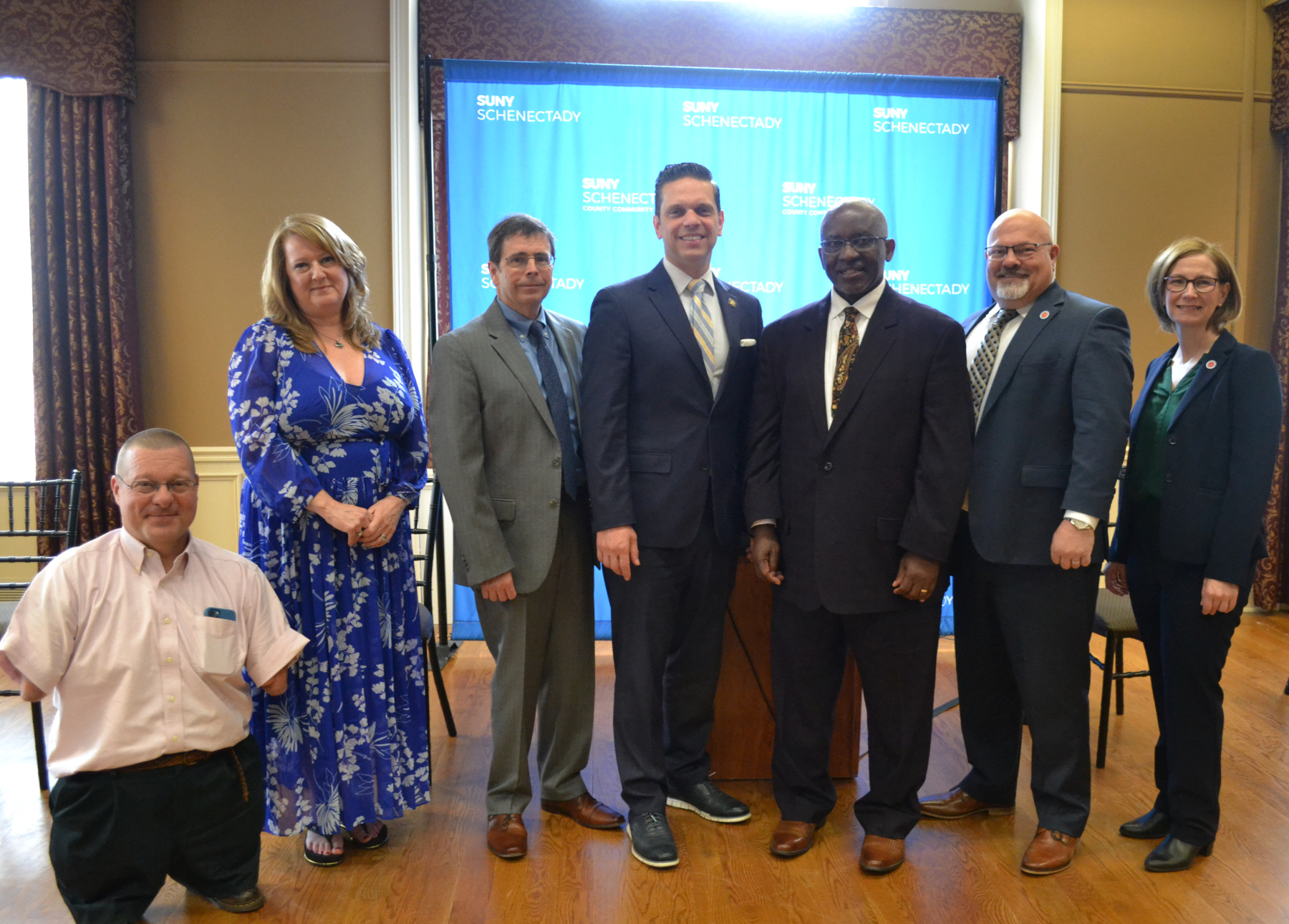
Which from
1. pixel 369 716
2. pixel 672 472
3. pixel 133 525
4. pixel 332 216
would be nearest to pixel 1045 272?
pixel 672 472

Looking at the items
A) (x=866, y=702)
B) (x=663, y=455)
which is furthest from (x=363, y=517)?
(x=866, y=702)

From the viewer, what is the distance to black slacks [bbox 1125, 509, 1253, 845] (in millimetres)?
2207

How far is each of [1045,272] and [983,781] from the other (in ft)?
4.67

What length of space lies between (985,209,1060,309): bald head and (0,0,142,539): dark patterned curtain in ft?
12.5

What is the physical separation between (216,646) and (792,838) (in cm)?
148

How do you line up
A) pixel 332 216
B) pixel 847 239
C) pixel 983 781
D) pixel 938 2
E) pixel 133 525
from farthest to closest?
pixel 938 2
pixel 332 216
pixel 983 781
pixel 847 239
pixel 133 525

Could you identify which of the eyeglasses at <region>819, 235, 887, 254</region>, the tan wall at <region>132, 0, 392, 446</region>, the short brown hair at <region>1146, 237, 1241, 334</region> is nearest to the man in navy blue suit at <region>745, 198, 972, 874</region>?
the eyeglasses at <region>819, 235, 887, 254</region>

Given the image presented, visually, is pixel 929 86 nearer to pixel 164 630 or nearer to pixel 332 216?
pixel 332 216

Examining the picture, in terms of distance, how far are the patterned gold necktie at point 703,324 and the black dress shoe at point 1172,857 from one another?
1646 mm

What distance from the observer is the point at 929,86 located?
454 cm

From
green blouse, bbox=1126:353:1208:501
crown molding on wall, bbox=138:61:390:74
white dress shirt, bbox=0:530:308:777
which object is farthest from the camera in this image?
crown molding on wall, bbox=138:61:390:74

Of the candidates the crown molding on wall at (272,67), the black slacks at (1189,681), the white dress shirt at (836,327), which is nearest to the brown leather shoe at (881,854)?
the black slacks at (1189,681)

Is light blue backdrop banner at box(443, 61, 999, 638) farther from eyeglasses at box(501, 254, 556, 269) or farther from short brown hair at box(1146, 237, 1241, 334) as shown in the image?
short brown hair at box(1146, 237, 1241, 334)

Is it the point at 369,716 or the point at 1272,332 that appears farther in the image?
the point at 1272,332
